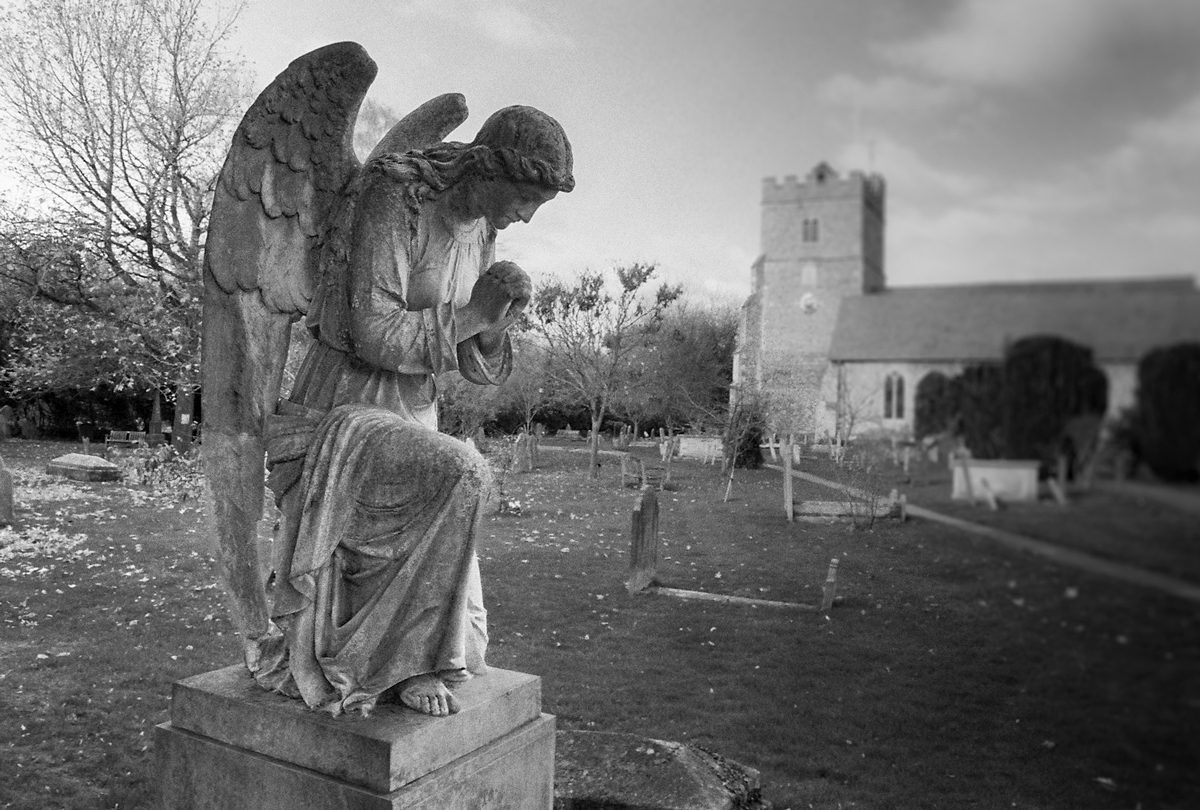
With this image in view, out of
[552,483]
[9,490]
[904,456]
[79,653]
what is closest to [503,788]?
[904,456]

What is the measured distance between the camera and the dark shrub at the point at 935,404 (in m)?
→ 1.06

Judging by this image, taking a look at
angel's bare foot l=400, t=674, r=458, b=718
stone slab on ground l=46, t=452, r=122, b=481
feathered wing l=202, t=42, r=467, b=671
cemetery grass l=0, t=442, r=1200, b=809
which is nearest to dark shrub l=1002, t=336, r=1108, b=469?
cemetery grass l=0, t=442, r=1200, b=809

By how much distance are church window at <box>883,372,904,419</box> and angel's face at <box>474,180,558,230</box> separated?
144cm

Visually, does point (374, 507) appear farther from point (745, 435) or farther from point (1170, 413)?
point (745, 435)

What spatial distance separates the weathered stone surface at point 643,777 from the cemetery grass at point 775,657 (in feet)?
2.32


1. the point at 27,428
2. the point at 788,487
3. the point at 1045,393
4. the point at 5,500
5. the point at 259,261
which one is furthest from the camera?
the point at 27,428

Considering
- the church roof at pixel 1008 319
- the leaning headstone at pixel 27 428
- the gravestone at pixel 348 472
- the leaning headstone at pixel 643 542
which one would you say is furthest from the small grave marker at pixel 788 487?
the leaning headstone at pixel 27 428

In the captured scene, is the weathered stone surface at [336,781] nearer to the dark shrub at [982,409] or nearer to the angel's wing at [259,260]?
the angel's wing at [259,260]

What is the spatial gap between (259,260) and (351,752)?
1381 millimetres

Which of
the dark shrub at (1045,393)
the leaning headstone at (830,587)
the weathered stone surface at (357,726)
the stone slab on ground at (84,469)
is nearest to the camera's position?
the dark shrub at (1045,393)

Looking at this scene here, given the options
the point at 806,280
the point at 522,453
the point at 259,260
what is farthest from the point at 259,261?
the point at 522,453

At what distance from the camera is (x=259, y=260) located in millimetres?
2393

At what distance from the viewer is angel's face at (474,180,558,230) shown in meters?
2.38

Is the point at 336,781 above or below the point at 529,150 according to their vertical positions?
below
